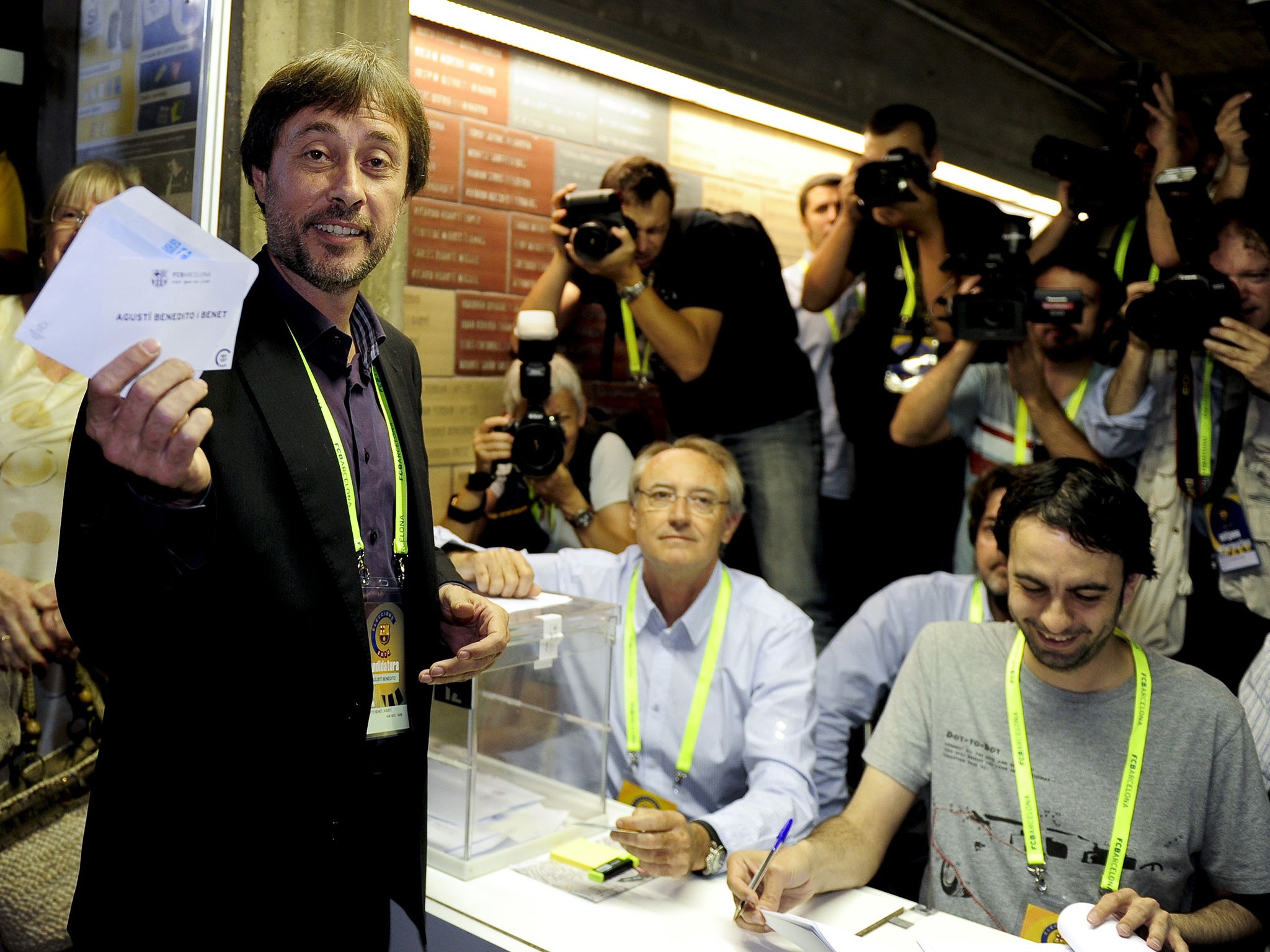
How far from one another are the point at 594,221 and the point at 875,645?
1302mm

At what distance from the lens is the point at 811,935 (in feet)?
4.60

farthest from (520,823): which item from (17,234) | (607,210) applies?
(607,210)

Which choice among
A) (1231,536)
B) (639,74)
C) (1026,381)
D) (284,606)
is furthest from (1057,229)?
(284,606)

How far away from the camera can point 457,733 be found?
1.86 metres

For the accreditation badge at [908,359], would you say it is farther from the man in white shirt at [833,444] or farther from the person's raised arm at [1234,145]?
the person's raised arm at [1234,145]

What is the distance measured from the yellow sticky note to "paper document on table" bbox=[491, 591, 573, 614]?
1.28ft

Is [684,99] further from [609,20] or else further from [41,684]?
[41,684]

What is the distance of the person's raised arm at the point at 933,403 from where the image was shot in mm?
2805

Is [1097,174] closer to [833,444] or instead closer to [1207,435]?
[1207,435]

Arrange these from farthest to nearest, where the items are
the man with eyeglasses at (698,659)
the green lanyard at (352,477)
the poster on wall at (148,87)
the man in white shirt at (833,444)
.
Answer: the man in white shirt at (833,444)
the man with eyeglasses at (698,659)
the poster on wall at (148,87)
the green lanyard at (352,477)

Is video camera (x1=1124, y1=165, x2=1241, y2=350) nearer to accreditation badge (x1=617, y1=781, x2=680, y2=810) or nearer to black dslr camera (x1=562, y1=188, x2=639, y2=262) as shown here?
black dslr camera (x1=562, y1=188, x2=639, y2=262)

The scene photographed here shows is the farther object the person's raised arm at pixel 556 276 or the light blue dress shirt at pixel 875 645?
the person's raised arm at pixel 556 276

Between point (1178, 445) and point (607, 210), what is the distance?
59.3 inches

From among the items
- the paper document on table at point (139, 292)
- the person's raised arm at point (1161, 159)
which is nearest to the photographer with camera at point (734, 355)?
the person's raised arm at point (1161, 159)
